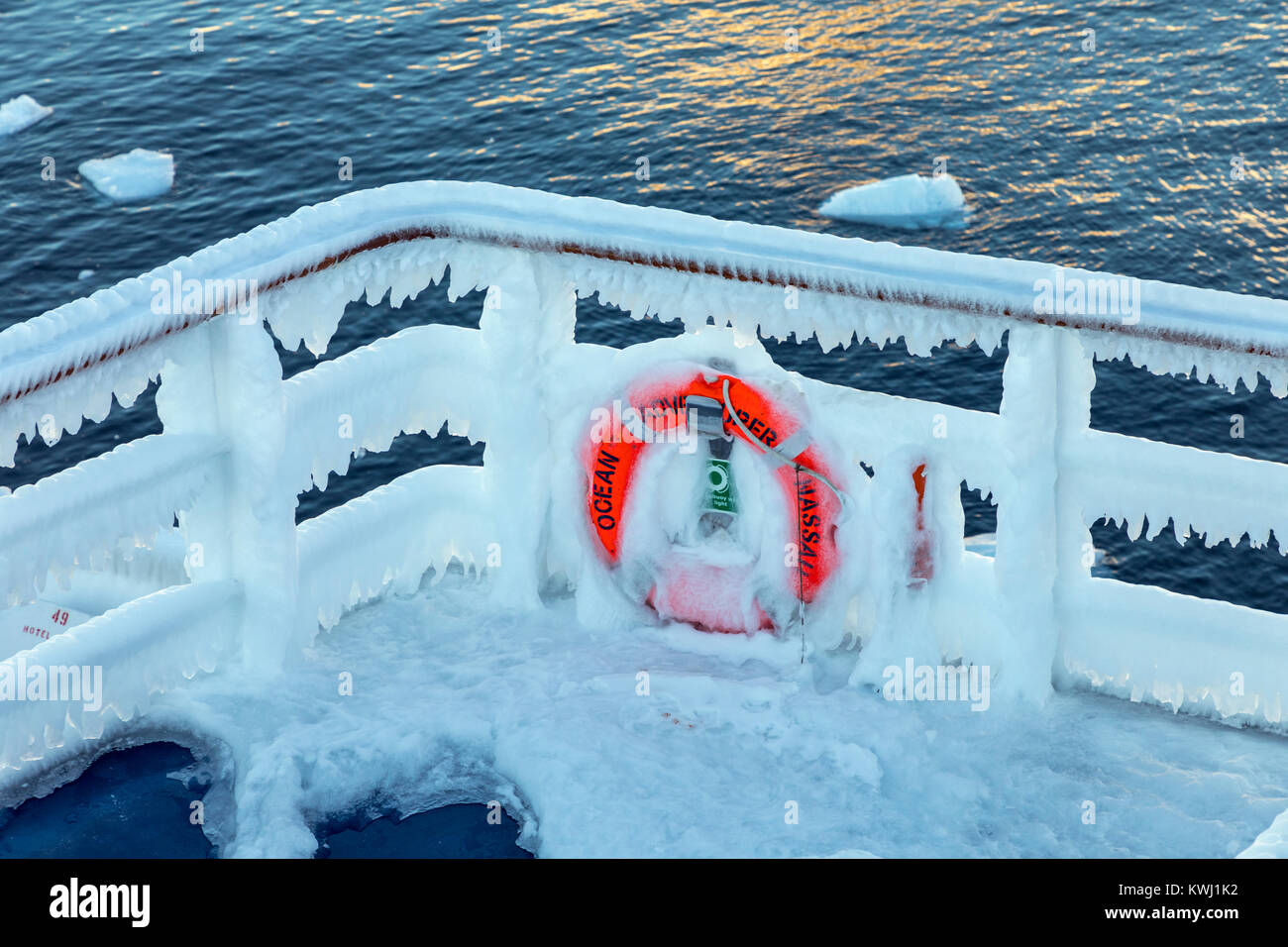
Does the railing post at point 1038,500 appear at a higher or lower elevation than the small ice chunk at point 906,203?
lower

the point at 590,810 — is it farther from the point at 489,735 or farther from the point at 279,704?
the point at 279,704

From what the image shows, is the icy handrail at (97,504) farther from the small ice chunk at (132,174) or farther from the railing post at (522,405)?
the small ice chunk at (132,174)

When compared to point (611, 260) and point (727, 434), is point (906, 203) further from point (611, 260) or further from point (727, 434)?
point (611, 260)

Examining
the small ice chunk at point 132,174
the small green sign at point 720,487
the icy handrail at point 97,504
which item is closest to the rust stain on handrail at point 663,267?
the icy handrail at point 97,504

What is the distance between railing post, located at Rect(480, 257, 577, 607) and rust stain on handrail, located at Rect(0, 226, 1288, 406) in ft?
1.05

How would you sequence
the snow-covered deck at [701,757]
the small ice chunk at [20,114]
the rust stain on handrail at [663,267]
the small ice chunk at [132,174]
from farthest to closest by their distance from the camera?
the small ice chunk at [20,114], the small ice chunk at [132,174], the snow-covered deck at [701,757], the rust stain on handrail at [663,267]

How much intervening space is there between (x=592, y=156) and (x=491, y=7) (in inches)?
219

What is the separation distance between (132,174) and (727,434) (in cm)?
1583

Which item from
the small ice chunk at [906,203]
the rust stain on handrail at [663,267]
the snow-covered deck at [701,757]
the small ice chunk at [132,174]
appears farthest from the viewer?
the small ice chunk at [132,174]

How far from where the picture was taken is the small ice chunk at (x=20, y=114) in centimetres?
2289

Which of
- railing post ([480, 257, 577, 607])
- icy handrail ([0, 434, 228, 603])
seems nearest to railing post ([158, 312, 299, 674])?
icy handrail ([0, 434, 228, 603])

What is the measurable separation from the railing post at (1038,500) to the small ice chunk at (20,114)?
19.2 m

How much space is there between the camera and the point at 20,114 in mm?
22969

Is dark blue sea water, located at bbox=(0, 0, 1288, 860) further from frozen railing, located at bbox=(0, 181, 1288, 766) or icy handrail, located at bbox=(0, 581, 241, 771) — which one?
icy handrail, located at bbox=(0, 581, 241, 771)
